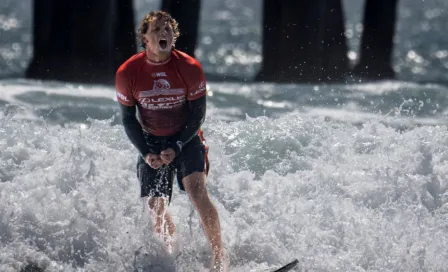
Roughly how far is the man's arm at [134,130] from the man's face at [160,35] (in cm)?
42

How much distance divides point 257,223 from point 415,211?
1199 mm

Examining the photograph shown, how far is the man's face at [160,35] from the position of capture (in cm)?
527

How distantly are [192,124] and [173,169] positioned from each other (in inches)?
14.3

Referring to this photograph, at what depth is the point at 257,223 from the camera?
6.48 metres

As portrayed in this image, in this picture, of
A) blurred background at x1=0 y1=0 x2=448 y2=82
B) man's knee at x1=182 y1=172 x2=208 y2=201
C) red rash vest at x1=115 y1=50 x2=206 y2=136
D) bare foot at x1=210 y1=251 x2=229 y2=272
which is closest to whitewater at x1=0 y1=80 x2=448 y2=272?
bare foot at x1=210 y1=251 x2=229 y2=272

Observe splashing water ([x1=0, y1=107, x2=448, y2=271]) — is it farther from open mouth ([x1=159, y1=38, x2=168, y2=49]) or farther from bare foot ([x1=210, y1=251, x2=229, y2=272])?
open mouth ([x1=159, y1=38, x2=168, y2=49])

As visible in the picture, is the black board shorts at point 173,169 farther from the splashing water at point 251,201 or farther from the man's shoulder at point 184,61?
the man's shoulder at point 184,61

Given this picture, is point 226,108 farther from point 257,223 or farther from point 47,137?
point 257,223

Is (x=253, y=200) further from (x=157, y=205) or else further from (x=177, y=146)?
(x=177, y=146)

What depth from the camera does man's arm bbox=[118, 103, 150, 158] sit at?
5449 millimetres

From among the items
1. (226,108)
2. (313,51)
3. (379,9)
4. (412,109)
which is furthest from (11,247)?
(379,9)

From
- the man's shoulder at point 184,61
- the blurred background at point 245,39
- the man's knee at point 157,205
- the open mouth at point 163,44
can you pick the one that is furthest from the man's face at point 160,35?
the blurred background at point 245,39

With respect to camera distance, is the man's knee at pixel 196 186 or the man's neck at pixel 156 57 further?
the man's knee at pixel 196 186

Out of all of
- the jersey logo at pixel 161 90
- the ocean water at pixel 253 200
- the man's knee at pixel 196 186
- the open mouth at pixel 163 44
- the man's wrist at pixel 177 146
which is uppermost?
the open mouth at pixel 163 44
